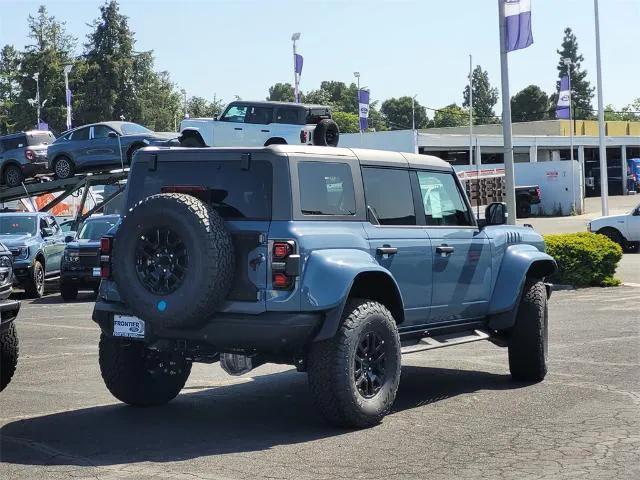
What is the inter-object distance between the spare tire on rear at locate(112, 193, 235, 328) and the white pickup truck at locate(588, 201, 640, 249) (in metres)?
24.4

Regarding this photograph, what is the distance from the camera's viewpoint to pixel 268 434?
7461 mm

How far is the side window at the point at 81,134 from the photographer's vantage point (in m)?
28.4

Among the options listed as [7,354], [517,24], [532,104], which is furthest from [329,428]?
[532,104]

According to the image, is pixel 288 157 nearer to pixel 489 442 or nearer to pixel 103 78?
pixel 489 442

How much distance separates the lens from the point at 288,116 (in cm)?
2280

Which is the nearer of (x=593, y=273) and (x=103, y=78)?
(x=593, y=273)

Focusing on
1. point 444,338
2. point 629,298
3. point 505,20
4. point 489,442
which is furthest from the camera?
point 505,20

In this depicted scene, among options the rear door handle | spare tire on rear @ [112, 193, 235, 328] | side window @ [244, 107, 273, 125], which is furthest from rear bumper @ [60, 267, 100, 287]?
spare tire on rear @ [112, 193, 235, 328]

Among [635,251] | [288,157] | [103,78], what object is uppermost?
[103,78]

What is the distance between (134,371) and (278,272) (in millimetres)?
1854

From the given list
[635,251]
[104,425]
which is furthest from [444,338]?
[635,251]

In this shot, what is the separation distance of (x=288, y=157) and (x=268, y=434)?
2.04 m

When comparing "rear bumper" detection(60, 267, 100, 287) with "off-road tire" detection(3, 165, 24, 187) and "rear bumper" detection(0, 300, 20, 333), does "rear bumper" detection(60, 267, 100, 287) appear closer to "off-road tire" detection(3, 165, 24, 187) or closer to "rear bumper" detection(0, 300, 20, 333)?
"off-road tire" detection(3, 165, 24, 187)

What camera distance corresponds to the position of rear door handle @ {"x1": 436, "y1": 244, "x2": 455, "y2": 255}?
880 cm
